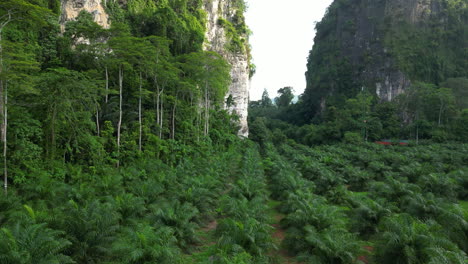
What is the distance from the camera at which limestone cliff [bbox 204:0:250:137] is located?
3900 cm

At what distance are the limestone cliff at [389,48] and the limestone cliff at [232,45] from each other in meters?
38.0

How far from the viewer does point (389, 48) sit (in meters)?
68.1

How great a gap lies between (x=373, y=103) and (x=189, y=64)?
53525 millimetres

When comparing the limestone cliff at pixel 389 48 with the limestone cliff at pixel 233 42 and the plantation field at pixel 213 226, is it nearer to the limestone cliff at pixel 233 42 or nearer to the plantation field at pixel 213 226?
the limestone cliff at pixel 233 42

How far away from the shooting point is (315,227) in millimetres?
8562

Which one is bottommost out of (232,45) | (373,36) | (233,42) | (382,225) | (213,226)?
(213,226)

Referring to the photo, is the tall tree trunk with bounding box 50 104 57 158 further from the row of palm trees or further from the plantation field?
the row of palm trees

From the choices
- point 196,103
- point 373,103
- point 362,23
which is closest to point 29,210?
point 196,103

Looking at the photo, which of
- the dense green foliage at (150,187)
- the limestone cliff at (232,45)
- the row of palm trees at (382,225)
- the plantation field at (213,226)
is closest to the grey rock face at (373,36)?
the limestone cliff at (232,45)

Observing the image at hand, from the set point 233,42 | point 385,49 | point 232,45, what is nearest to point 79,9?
point 232,45

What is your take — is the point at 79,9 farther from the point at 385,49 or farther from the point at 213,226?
the point at 385,49

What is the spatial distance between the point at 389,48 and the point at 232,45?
45658 millimetres

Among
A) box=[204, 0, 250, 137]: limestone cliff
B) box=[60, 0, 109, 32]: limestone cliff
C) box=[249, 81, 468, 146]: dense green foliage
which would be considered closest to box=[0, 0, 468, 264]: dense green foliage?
box=[60, 0, 109, 32]: limestone cliff

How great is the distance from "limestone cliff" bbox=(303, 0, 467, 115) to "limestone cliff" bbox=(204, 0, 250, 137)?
3804 cm
